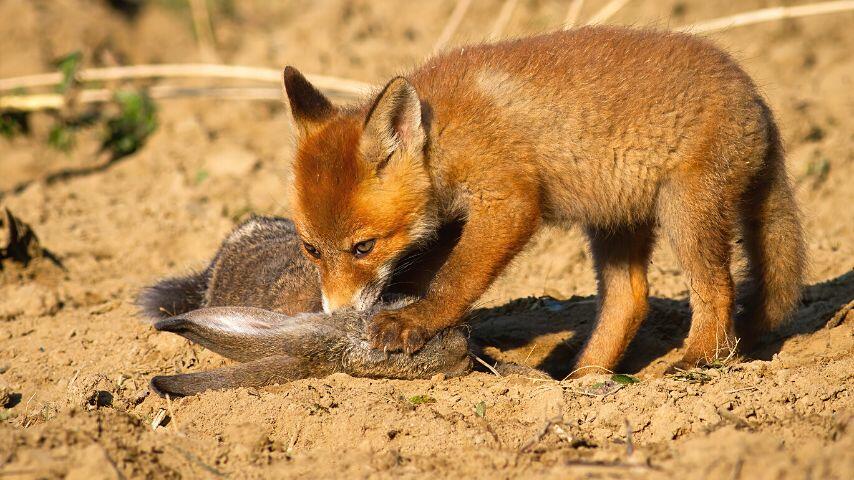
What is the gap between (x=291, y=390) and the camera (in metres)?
4.95

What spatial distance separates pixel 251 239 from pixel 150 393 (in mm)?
2000

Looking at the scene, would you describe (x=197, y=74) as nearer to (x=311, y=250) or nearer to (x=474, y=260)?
(x=311, y=250)

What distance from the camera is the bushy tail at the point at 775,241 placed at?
19.8ft

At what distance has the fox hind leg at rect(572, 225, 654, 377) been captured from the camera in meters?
6.27

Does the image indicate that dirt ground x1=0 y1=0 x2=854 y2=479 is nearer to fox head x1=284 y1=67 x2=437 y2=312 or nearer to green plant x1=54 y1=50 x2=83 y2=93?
fox head x1=284 y1=67 x2=437 y2=312

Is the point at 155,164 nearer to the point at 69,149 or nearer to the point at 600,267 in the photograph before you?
the point at 69,149

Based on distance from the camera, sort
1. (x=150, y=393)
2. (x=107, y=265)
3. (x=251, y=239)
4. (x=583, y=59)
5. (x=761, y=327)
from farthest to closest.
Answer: (x=107, y=265) < (x=251, y=239) < (x=761, y=327) < (x=583, y=59) < (x=150, y=393)

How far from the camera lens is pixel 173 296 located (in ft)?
22.4

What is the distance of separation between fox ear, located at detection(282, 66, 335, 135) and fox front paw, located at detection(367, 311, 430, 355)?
1.34 meters

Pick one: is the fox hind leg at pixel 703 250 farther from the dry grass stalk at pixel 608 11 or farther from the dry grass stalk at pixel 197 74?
the dry grass stalk at pixel 608 11

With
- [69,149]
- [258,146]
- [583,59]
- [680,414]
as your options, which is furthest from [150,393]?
[69,149]

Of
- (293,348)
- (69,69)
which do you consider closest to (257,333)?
(293,348)

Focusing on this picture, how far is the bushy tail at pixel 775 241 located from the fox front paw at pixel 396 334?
249cm

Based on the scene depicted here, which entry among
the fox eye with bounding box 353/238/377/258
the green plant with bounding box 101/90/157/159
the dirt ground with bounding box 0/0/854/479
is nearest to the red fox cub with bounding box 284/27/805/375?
the fox eye with bounding box 353/238/377/258
